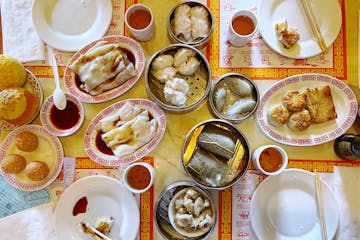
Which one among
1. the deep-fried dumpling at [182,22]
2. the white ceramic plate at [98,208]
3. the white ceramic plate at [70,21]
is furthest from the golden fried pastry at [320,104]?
the white ceramic plate at [70,21]

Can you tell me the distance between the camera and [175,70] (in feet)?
5.66

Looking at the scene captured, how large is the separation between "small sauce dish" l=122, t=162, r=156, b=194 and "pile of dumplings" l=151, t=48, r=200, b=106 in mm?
336

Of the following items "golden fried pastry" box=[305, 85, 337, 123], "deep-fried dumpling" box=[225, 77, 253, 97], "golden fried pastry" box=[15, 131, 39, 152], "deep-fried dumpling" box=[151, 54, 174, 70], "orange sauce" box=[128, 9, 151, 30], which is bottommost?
"golden fried pastry" box=[15, 131, 39, 152]

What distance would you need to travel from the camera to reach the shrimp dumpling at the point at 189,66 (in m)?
1.71

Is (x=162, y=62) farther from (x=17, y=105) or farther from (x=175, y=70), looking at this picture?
(x=17, y=105)

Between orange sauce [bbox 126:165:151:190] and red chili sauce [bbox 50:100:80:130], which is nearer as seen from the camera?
orange sauce [bbox 126:165:151:190]

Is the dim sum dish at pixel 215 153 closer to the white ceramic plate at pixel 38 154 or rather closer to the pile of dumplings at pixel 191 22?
the pile of dumplings at pixel 191 22

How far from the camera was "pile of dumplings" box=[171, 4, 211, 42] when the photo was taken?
1734 mm

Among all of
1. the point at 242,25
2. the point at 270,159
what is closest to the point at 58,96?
the point at 242,25

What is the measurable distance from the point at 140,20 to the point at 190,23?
0.25m

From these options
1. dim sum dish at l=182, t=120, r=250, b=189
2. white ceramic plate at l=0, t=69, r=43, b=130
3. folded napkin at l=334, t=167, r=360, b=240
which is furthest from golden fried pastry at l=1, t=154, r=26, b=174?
folded napkin at l=334, t=167, r=360, b=240

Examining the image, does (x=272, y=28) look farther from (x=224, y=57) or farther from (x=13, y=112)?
(x=13, y=112)

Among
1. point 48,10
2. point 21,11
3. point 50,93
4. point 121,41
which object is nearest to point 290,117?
point 121,41

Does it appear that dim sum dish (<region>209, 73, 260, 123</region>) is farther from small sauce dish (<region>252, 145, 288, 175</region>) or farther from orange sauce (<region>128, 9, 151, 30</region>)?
orange sauce (<region>128, 9, 151, 30</region>)
